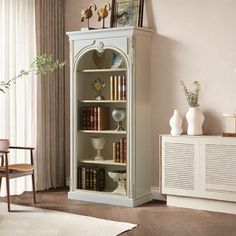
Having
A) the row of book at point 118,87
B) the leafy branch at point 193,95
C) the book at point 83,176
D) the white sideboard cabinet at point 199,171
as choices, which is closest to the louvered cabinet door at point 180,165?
the white sideboard cabinet at point 199,171

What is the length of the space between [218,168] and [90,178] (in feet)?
5.37

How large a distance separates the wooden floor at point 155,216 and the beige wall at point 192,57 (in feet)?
2.46

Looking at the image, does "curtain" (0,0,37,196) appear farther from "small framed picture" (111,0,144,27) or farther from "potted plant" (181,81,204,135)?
"potted plant" (181,81,204,135)

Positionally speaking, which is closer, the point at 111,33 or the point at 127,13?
the point at 111,33

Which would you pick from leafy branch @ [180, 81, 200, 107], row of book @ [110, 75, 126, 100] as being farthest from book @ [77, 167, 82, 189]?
leafy branch @ [180, 81, 200, 107]

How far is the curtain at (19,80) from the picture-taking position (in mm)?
5691

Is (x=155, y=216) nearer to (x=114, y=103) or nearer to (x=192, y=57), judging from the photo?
(x=114, y=103)

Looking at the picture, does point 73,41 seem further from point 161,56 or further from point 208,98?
point 208,98

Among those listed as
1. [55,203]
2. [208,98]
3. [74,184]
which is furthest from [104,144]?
[208,98]

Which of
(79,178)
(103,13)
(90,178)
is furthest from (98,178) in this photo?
(103,13)

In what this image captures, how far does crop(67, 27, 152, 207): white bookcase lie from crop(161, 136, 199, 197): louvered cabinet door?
0.32m

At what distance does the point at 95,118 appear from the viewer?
5.78m

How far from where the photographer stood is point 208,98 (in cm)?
537

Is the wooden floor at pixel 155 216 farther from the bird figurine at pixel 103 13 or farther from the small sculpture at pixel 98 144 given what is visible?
the bird figurine at pixel 103 13
